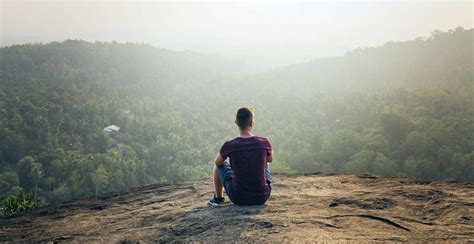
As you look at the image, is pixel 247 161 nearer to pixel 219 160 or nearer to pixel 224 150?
pixel 224 150

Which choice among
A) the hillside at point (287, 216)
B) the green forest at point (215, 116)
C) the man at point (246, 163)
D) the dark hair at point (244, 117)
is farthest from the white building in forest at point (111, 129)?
the dark hair at point (244, 117)

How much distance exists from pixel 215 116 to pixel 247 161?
341ft

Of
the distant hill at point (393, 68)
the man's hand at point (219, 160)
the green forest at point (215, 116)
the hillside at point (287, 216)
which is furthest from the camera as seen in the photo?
the distant hill at point (393, 68)

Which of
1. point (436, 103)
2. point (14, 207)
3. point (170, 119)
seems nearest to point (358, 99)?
point (436, 103)

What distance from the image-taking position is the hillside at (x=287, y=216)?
4.50m

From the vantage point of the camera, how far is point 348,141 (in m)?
58.9

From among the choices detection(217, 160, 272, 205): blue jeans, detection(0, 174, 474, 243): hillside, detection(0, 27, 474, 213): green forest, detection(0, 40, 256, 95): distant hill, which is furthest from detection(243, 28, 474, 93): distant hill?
detection(217, 160, 272, 205): blue jeans

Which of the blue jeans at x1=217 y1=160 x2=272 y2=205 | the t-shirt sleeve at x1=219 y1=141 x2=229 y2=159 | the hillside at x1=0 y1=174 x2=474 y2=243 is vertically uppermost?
the t-shirt sleeve at x1=219 y1=141 x2=229 y2=159

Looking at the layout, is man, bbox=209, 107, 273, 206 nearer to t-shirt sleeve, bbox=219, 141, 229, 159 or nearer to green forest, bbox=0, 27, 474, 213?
t-shirt sleeve, bbox=219, 141, 229, 159

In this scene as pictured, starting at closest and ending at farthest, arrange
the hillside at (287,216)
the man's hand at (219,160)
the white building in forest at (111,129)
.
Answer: the hillside at (287,216)
the man's hand at (219,160)
the white building in forest at (111,129)

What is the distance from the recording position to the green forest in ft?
182

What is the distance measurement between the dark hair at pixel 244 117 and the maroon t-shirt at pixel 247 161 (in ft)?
0.63

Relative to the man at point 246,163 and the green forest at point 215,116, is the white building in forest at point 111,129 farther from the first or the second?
the man at point 246,163

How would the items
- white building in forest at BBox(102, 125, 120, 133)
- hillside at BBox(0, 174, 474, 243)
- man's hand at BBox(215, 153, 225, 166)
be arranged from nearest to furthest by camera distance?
hillside at BBox(0, 174, 474, 243) → man's hand at BBox(215, 153, 225, 166) → white building in forest at BBox(102, 125, 120, 133)
